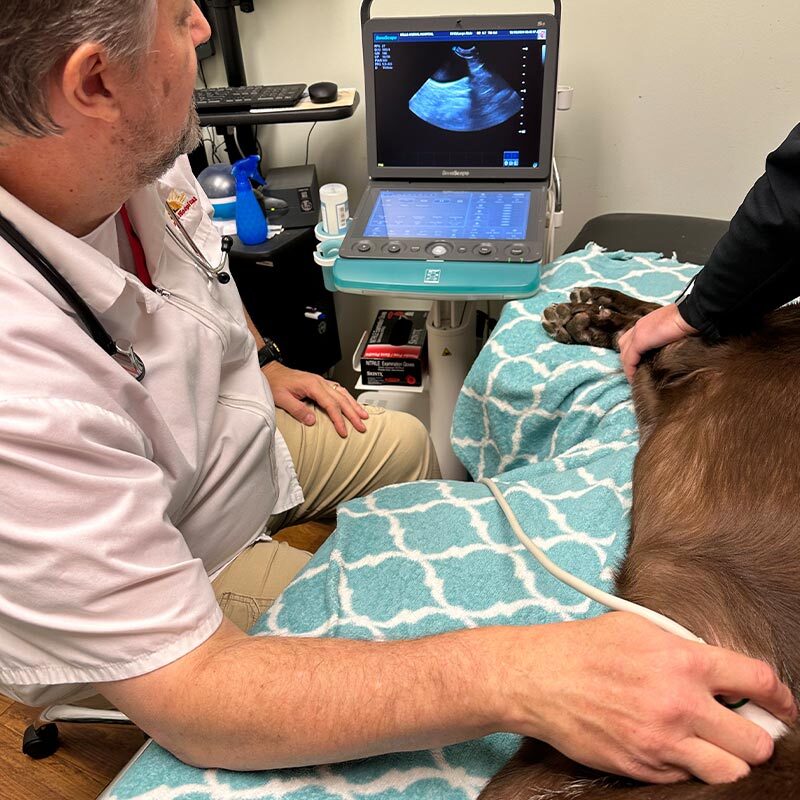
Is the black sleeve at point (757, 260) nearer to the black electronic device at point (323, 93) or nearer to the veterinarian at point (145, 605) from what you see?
the veterinarian at point (145, 605)

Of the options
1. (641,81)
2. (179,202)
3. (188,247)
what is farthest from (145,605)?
(641,81)

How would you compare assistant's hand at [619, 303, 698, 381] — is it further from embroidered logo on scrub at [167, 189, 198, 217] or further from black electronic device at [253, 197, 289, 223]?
black electronic device at [253, 197, 289, 223]

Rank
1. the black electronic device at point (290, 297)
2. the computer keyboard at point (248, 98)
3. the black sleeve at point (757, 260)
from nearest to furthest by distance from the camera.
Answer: the black sleeve at point (757, 260) < the computer keyboard at point (248, 98) < the black electronic device at point (290, 297)

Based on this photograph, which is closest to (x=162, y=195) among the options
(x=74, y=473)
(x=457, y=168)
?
(x=74, y=473)

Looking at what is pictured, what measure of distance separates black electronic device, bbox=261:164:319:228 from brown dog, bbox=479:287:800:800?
107 cm

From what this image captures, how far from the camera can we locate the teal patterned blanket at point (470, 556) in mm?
711

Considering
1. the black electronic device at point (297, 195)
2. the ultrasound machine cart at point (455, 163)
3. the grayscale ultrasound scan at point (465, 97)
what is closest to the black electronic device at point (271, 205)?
the black electronic device at point (297, 195)

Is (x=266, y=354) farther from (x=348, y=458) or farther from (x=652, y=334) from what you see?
(x=652, y=334)

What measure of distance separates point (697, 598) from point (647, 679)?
18 centimetres

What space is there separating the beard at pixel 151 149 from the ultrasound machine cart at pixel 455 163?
24.0 inches

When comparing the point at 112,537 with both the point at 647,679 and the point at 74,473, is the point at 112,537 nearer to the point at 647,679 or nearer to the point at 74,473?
the point at 74,473

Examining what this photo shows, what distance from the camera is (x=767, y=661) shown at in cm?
69

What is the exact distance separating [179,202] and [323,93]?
770 millimetres

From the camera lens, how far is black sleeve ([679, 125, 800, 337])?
903 millimetres
